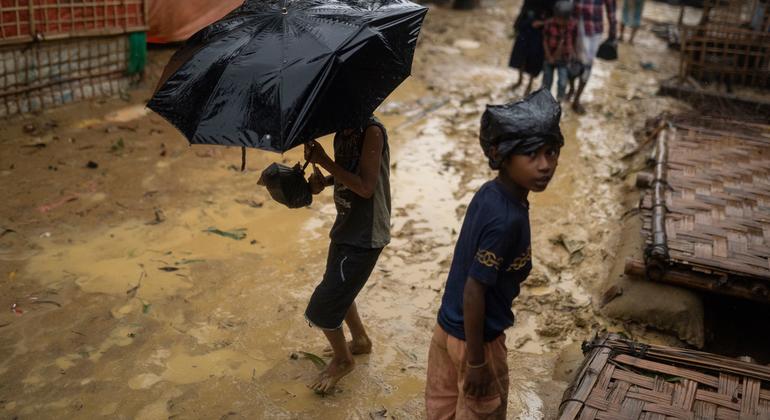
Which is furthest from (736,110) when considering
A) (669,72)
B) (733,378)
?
(733,378)

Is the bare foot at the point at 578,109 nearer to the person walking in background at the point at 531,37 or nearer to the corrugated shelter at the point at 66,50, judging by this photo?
the person walking in background at the point at 531,37

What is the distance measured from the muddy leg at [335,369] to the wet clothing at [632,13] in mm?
9643

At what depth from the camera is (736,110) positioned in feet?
24.2

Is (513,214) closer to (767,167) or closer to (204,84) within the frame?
(204,84)

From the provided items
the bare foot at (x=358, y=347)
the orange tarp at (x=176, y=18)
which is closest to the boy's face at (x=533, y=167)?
the bare foot at (x=358, y=347)

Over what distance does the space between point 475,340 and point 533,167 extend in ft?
1.90

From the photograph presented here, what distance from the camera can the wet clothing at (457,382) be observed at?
2.26 meters

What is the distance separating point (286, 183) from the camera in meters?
2.71

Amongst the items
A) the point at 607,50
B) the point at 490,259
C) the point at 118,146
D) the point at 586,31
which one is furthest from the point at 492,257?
the point at 607,50

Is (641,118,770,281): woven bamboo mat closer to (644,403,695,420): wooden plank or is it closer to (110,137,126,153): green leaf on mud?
(644,403,695,420): wooden plank

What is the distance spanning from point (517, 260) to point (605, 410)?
2.96 ft

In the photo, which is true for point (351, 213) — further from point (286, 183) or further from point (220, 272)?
point (220, 272)

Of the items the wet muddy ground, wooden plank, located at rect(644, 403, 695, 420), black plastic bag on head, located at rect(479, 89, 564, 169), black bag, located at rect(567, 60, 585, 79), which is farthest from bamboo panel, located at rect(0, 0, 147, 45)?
wooden plank, located at rect(644, 403, 695, 420)

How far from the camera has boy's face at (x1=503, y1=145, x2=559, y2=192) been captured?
6.84 feet
